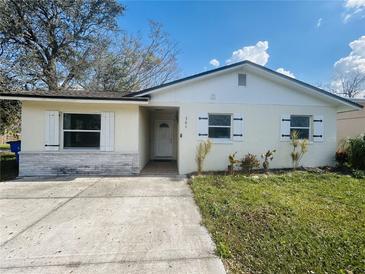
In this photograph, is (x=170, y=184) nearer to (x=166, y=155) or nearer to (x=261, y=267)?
(x=261, y=267)

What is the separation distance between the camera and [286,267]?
2752mm

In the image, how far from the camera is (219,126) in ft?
28.7

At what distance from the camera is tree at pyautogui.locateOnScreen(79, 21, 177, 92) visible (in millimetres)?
16609

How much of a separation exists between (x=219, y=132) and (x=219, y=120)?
1.64 feet

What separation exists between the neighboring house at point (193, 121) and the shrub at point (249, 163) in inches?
20.5

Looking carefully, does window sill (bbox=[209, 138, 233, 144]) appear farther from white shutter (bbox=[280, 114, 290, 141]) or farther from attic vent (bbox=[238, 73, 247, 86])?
attic vent (bbox=[238, 73, 247, 86])

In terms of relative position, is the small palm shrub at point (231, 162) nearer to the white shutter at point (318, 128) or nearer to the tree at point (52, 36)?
the white shutter at point (318, 128)

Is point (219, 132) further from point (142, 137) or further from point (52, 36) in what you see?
point (52, 36)

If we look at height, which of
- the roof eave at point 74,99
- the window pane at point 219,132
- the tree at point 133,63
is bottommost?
the window pane at point 219,132

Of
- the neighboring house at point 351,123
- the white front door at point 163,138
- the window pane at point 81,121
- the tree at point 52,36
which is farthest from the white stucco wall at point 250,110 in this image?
the tree at point 52,36

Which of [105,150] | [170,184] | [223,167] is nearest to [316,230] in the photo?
[170,184]

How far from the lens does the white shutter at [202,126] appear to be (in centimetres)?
849

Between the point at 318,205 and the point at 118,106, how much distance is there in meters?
7.21

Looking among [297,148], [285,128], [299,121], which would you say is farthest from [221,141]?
[299,121]
